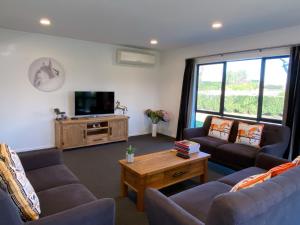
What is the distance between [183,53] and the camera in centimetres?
545

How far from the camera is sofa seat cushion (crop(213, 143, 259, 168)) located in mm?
3186

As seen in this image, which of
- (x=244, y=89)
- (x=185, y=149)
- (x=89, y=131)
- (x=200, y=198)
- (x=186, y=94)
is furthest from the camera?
(x=186, y=94)

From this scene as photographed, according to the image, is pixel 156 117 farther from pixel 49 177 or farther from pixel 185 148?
pixel 49 177

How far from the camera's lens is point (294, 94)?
3.48 meters

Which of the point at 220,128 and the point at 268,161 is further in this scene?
the point at 220,128

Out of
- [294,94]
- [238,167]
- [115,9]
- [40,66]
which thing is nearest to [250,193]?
[238,167]

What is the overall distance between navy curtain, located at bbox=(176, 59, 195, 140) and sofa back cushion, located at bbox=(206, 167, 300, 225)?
12.9 feet

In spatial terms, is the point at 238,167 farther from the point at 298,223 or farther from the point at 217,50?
the point at 217,50

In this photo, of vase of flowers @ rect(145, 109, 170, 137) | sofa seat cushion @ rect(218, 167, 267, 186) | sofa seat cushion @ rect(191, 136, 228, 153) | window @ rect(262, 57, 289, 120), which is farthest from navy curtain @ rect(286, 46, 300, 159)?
vase of flowers @ rect(145, 109, 170, 137)

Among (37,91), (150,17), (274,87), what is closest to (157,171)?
(150,17)

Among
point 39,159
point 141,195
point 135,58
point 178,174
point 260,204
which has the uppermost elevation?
point 135,58

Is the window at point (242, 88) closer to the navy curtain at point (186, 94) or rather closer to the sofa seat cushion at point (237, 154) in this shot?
the navy curtain at point (186, 94)

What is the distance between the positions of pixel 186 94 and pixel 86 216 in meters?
4.25

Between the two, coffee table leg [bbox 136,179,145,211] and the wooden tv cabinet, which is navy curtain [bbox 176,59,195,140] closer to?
the wooden tv cabinet
